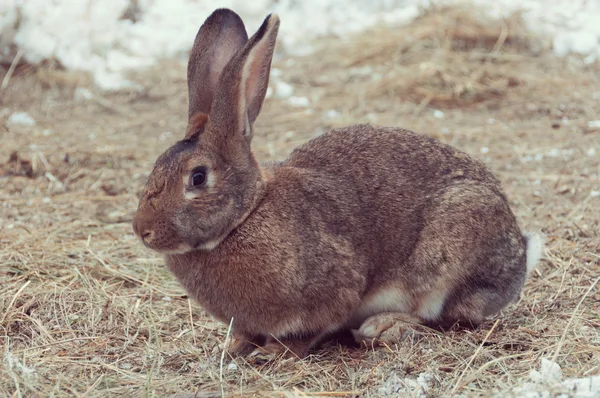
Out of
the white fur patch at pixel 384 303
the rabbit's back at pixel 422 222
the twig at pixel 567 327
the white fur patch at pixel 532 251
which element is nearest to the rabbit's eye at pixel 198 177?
the rabbit's back at pixel 422 222

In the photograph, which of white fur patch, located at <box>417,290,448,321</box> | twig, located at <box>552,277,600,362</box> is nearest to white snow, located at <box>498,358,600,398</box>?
twig, located at <box>552,277,600,362</box>

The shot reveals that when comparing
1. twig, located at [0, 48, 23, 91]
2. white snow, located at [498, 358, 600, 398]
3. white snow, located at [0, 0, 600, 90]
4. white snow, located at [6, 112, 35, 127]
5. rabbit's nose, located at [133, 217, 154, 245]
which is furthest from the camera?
white snow, located at [0, 0, 600, 90]

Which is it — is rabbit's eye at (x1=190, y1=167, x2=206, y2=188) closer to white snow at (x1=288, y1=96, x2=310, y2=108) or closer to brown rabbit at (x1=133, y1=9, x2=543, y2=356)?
brown rabbit at (x1=133, y1=9, x2=543, y2=356)

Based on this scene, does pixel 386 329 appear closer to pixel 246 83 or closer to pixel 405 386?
pixel 405 386

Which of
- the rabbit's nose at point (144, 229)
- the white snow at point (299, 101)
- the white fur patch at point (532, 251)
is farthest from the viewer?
the white snow at point (299, 101)

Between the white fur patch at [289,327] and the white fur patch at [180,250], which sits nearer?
the white fur patch at [180,250]

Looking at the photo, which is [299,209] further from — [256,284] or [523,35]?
[523,35]

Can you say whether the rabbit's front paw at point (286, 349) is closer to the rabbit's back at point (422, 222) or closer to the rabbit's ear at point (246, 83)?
the rabbit's back at point (422, 222)

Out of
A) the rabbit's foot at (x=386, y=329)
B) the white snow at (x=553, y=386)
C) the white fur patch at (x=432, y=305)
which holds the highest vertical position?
the white snow at (x=553, y=386)

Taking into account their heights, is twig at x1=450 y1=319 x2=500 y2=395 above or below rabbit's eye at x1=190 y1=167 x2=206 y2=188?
below
